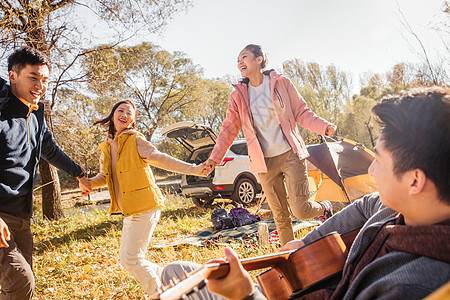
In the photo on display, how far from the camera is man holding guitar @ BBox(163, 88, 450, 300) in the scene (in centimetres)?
89

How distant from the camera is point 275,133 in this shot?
3.30 metres

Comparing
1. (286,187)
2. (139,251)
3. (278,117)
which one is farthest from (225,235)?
(139,251)

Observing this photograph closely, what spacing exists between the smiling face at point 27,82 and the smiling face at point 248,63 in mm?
1872

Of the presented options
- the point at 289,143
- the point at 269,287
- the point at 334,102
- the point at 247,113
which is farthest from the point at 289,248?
the point at 334,102

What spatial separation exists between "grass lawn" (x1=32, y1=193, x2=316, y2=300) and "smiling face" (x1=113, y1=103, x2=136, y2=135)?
178 centimetres

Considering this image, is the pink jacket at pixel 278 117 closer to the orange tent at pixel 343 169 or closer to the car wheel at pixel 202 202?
the orange tent at pixel 343 169

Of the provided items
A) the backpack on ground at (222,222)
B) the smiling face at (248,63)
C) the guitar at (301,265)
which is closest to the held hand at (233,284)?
the guitar at (301,265)

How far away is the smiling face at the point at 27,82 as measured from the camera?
2.52 m

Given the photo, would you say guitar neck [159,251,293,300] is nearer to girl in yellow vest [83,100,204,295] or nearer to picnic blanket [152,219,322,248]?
girl in yellow vest [83,100,204,295]

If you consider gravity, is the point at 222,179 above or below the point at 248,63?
below

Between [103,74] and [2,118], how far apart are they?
690 centimetres

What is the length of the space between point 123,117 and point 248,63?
4.62ft

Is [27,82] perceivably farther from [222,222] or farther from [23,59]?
[222,222]

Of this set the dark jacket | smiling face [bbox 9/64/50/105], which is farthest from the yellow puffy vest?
smiling face [bbox 9/64/50/105]
